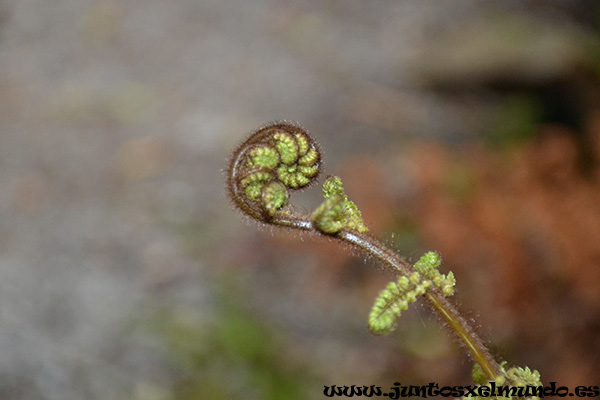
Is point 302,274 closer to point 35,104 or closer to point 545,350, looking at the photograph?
point 545,350

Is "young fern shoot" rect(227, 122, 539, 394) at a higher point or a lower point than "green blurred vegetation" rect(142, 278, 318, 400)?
lower

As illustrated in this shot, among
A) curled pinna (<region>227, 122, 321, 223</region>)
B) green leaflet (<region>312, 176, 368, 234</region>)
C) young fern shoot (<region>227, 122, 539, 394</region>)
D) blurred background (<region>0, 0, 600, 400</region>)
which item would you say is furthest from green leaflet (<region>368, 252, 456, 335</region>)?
blurred background (<region>0, 0, 600, 400</region>)

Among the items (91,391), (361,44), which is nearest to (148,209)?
(91,391)

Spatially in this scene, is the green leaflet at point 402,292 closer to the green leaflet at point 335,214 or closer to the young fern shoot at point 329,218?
the young fern shoot at point 329,218

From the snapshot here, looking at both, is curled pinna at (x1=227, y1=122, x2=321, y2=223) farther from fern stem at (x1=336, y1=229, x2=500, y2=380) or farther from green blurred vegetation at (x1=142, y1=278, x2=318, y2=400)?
Answer: green blurred vegetation at (x1=142, y1=278, x2=318, y2=400)

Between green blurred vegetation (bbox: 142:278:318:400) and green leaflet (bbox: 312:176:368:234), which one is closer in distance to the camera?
green leaflet (bbox: 312:176:368:234)

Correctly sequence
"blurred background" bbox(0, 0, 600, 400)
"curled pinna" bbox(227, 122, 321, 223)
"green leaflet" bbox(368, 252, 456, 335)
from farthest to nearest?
"blurred background" bbox(0, 0, 600, 400)
"curled pinna" bbox(227, 122, 321, 223)
"green leaflet" bbox(368, 252, 456, 335)

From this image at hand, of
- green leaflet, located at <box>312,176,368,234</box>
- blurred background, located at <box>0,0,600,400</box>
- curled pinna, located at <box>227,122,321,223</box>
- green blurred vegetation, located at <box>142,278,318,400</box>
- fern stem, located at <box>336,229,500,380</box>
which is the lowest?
fern stem, located at <box>336,229,500,380</box>

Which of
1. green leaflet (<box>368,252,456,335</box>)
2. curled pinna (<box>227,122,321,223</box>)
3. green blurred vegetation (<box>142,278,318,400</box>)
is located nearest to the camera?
green leaflet (<box>368,252,456,335</box>)
